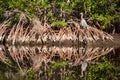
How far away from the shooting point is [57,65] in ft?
51.2

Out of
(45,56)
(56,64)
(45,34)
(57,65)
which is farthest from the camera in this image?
(45,34)

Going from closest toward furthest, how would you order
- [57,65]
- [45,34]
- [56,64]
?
[57,65]
[56,64]
[45,34]

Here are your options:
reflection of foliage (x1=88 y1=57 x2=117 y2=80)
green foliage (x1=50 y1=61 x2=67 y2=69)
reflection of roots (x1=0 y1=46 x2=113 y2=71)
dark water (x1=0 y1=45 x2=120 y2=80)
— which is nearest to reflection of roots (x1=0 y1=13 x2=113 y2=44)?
dark water (x1=0 y1=45 x2=120 y2=80)

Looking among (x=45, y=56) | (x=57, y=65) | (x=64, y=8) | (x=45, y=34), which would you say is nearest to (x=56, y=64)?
(x=57, y=65)

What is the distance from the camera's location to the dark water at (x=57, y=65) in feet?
43.6

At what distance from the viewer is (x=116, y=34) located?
23.6 meters

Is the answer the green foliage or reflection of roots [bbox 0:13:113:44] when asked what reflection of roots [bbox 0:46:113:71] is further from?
reflection of roots [bbox 0:13:113:44]

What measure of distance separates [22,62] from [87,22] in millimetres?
8059

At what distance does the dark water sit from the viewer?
1328 centimetres

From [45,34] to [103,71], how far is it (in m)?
8.89

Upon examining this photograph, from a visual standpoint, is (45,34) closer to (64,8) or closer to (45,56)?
(64,8)

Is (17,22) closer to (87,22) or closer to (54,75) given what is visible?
(87,22)

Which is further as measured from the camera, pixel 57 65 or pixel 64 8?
pixel 64 8

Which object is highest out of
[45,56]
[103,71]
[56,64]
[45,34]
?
[103,71]
